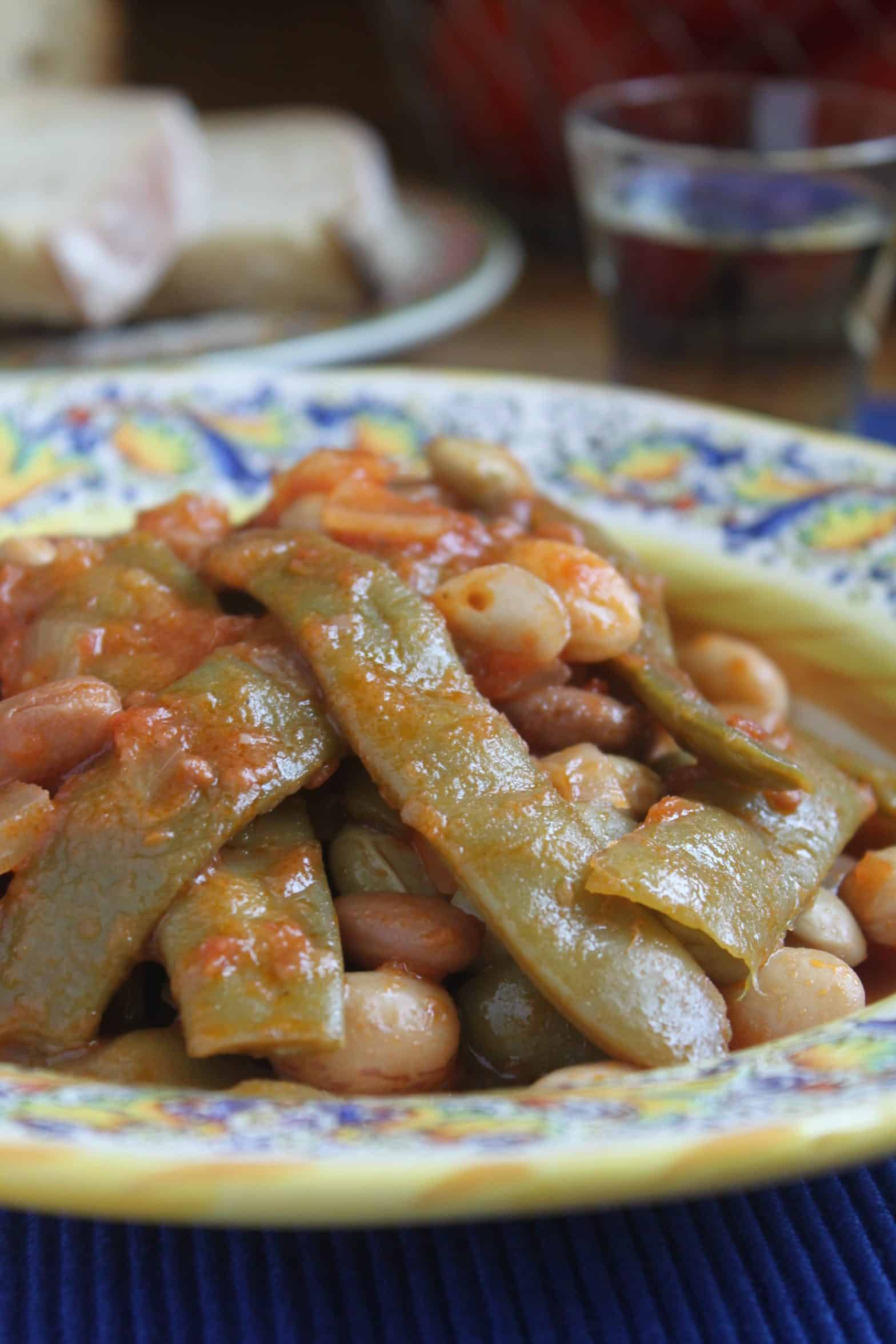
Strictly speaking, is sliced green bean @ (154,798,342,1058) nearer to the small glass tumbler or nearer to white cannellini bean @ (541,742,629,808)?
white cannellini bean @ (541,742,629,808)

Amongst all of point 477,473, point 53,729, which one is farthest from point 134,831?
point 477,473

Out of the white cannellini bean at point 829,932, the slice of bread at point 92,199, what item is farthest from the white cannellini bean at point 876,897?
the slice of bread at point 92,199

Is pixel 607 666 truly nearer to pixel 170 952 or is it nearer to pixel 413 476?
pixel 413 476

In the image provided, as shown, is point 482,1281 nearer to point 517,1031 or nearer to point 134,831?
point 517,1031

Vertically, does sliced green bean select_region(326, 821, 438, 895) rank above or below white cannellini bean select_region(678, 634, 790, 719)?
above

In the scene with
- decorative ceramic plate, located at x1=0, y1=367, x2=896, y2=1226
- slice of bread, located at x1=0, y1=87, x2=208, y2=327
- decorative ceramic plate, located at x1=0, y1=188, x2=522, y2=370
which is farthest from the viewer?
slice of bread, located at x1=0, y1=87, x2=208, y2=327

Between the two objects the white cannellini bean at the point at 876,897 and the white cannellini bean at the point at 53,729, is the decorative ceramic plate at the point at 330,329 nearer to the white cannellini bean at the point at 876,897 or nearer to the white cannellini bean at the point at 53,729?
the white cannellini bean at the point at 53,729

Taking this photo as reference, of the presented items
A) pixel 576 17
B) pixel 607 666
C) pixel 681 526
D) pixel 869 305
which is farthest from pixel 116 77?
pixel 607 666

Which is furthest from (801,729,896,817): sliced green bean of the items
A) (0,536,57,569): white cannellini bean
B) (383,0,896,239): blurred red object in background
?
(383,0,896,239): blurred red object in background
